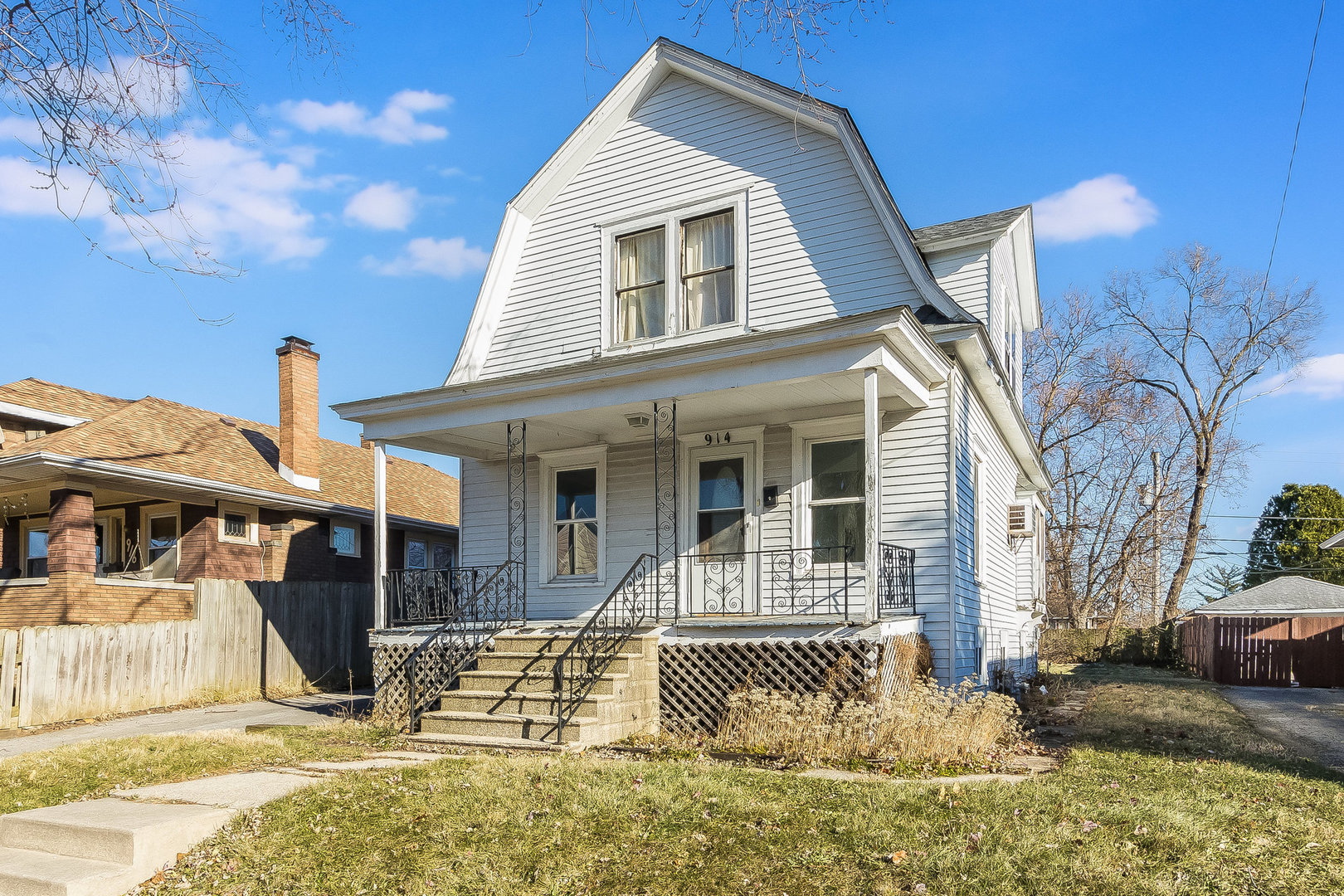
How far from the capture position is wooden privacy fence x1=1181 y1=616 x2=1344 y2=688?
21.1m

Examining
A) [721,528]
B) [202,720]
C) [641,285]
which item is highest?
[641,285]

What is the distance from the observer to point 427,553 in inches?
945

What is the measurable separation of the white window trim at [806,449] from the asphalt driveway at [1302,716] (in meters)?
4.99

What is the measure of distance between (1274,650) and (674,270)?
17.4m

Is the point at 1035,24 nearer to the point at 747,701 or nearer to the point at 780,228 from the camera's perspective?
the point at 780,228

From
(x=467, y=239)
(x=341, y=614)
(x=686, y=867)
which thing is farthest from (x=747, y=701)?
(x=341, y=614)

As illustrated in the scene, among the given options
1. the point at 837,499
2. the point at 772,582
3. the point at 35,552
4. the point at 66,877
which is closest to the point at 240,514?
the point at 35,552


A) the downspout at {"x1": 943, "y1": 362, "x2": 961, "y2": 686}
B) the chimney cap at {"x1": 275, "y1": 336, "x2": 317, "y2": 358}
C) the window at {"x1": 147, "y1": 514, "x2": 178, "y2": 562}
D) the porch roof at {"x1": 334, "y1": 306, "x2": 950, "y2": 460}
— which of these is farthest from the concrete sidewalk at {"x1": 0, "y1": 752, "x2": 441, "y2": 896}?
the chimney cap at {"x1": 275, "y1": 336, "x2": 317, "y2": 358}

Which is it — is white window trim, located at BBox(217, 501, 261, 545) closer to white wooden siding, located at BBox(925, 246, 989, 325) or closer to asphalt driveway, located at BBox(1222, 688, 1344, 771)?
→ white wooden siding, located at BBox(925, 246, 989, 325)

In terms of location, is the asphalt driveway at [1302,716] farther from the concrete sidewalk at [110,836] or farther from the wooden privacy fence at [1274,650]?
the concrete sidewalk at [110,836]

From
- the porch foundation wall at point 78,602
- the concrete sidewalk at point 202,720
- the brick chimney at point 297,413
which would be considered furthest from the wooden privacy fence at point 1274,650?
the porch foundation wall at point 78,602

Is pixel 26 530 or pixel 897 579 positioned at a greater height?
pixel 26 530

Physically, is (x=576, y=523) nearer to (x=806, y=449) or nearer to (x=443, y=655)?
(x=443, y=655)

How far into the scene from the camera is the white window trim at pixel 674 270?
1273 cm
